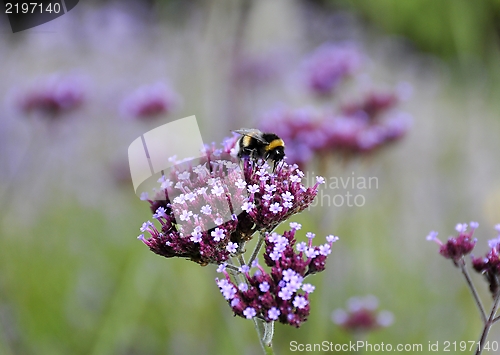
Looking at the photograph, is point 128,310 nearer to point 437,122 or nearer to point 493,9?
point 437,122

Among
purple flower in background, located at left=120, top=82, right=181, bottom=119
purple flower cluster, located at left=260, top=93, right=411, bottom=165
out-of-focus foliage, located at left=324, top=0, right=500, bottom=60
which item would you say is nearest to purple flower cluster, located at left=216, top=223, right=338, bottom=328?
purple flower cluster, located at left=260, top=93, right=411, bottom=165

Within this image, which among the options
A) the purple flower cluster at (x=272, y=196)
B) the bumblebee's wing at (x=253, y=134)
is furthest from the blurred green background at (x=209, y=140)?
the purple flower cluster at (x=272, y=196)

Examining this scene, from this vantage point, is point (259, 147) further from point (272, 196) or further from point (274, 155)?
point (272, 196)

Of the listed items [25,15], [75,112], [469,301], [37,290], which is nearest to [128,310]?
[37,290]

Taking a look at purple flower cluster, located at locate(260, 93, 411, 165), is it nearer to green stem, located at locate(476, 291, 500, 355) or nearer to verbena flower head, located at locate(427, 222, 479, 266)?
verbena flower head, located at locate(427, 222, 479, 266)

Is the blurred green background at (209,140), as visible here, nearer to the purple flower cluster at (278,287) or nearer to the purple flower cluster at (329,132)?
the purple flower cluster at (329,132)

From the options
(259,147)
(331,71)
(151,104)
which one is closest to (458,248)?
(259,147)
